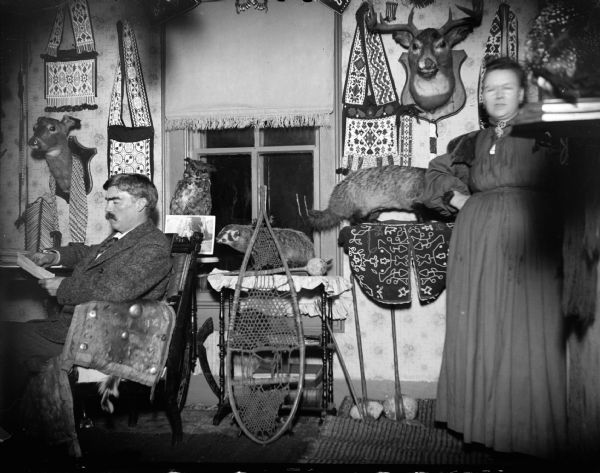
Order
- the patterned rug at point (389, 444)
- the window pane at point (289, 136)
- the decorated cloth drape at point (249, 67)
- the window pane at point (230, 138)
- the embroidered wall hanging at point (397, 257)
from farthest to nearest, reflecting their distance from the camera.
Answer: the window pane at point (230, 138), the window pane at point (289, 136), the decorated cloth drape at point (249, 67), the embroidered wall hanging at point (397, 257), the patterned rug at point (389, 444)

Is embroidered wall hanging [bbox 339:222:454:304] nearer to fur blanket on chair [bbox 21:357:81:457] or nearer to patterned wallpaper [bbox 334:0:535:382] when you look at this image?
patterned wallpaper [bbox 334:0:535:382]

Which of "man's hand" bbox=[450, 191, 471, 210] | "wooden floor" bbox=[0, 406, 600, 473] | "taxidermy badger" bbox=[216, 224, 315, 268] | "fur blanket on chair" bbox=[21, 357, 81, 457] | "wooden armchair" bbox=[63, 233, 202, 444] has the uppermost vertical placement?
"man's hand" bbox=[450, 191, 471, 210]

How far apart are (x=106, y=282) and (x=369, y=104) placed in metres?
2.37

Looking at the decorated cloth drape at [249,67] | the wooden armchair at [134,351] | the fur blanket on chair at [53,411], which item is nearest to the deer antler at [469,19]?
the decorated cloth drape at [249,67]

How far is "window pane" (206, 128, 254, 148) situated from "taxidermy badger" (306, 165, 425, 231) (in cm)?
93

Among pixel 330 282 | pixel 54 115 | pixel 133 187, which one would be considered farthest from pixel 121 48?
pixel 330 282

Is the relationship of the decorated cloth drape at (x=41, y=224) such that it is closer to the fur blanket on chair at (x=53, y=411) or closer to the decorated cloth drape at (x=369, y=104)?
the fur blanket on chair at (x=53, y=411)

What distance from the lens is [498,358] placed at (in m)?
2.86

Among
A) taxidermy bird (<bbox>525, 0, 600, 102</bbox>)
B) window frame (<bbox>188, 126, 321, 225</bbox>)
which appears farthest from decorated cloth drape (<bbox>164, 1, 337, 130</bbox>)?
taxidermy bird (<bbox>525, 0, 600, 102</bbox>)

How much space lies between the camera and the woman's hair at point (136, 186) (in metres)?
3.42

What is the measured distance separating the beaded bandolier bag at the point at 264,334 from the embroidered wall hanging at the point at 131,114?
1.44 metres

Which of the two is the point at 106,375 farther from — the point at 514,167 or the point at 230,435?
the point at 514,167

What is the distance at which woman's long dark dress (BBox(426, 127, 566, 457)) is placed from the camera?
279cm

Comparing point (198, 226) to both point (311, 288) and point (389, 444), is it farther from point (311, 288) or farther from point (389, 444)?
point (389, 444)
